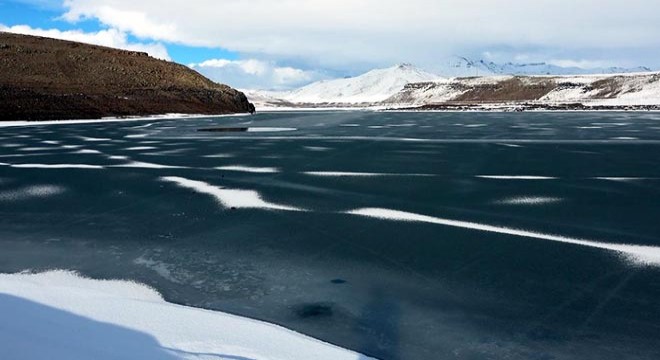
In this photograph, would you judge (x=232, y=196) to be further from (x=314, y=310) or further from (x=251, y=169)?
(x=314, y=310)

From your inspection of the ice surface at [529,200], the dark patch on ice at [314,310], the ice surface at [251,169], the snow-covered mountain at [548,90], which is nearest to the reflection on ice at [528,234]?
the ice surface at [529,200]

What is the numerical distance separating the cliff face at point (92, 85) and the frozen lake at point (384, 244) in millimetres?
44225

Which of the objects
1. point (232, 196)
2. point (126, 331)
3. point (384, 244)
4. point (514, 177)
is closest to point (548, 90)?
point (514, 177)

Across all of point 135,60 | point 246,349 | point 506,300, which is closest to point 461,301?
point 506,300

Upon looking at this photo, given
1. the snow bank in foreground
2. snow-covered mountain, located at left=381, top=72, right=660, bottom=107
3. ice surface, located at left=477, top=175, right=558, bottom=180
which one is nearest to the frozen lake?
ice surface, located at left=477, top=175, right=558, bottom=180

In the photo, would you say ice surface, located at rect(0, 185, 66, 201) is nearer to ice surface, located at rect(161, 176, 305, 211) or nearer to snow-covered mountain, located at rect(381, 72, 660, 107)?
ice surface, located at rect(161, 176, 305, 211)

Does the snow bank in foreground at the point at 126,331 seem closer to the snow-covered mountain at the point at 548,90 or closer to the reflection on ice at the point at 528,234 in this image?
the reflection on ice at the point at 528,234

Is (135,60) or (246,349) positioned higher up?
(135,60)

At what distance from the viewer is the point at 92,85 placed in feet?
241

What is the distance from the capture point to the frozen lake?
577 centimetres

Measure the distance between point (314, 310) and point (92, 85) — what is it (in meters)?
74.0

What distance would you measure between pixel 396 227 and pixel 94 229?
4876 mm

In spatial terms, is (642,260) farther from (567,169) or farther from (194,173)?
(194,173)

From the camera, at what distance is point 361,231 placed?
9680mm
